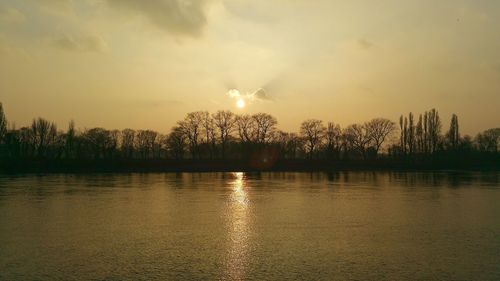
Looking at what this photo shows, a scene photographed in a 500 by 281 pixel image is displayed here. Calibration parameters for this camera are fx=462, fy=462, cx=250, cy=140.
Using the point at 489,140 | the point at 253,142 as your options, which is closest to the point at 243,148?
the point at 253,142

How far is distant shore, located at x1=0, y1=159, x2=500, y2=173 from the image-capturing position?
265ft

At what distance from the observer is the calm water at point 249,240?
472 inches

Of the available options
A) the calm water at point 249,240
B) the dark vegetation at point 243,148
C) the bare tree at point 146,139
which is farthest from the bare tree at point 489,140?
the calm water at point 249,240

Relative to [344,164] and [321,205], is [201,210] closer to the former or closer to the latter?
[321,205]

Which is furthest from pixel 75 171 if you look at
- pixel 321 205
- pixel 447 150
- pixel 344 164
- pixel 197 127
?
pixel 447 150

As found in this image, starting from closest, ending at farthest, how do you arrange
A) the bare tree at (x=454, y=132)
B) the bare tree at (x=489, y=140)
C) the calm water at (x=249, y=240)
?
the calm water at (x=249, y=240) → the bare tree at (x=454, y=132) → the bare tree at (x=489, y=140)

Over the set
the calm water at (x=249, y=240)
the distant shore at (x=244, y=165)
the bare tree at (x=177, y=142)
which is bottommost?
the calm water at (x=249, y=240)

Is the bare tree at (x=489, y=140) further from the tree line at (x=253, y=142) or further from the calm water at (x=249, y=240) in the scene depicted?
the calm water at (x=249, y=240)

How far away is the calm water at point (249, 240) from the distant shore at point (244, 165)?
56.0 m

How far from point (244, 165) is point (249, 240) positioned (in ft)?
261

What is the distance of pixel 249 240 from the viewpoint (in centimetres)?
1623

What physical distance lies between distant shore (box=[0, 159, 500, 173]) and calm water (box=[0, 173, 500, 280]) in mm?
55978

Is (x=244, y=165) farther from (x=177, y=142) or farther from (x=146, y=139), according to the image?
(x=146, y=139)

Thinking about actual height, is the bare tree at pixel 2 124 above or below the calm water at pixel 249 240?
above
